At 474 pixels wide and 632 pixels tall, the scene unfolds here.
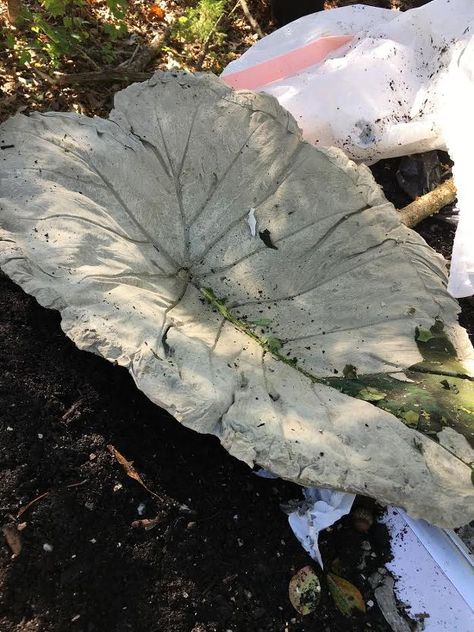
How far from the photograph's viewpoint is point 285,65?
12.1ft

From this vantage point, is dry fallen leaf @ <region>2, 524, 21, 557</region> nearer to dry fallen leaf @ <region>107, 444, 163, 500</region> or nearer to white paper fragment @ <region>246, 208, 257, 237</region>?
dry fallen leaf @ <region>107, 444, 163, 500</region>

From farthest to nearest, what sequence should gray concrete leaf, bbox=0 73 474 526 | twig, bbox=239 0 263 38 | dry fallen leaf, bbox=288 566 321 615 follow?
twig, bbox=239 0 263 38
dry fallen leaf, bbox=288 566 321 615
gray concrete leaf, bbox=0 73 474 526

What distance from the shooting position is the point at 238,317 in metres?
2.50

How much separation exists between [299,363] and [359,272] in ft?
1.80

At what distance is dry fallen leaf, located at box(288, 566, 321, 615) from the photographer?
221 cm

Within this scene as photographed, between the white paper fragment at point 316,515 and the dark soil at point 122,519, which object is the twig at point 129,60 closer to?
the dark soil at point 122,519

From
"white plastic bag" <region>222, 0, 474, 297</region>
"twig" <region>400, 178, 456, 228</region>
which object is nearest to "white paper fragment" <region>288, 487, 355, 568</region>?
"twig" <region>400, 178, 456, 228</region>

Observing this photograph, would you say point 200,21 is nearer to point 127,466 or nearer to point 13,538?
point 127,466

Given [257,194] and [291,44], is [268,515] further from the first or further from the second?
[291,44]

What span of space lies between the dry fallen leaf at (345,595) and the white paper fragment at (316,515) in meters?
0.08

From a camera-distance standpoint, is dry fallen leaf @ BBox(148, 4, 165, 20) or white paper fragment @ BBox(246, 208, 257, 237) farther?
dry fallen leaf @ BBox(148, 4, 165, 20)

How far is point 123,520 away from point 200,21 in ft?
11.3

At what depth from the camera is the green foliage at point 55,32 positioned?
347cm

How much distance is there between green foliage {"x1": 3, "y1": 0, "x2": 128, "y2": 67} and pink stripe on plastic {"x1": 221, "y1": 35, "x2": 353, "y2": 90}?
834 mm
